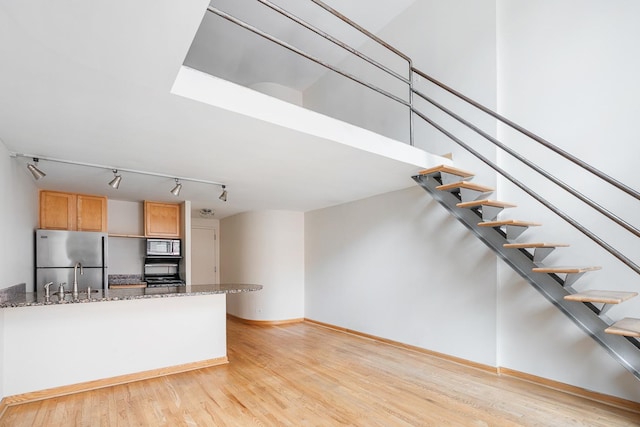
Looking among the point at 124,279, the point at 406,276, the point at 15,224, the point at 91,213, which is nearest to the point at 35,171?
the point at 15,224

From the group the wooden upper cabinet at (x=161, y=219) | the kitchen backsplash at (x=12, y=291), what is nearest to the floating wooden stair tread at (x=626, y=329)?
the kitchen backsplash at (x=12, y=291)

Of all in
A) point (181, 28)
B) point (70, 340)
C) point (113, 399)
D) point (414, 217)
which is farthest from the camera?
point (414, 217)

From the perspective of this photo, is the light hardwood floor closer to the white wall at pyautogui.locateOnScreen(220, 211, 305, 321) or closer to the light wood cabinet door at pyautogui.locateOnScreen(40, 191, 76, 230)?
the white wall at pyautogui.locateOnScreen(220, 211, 305, 321)

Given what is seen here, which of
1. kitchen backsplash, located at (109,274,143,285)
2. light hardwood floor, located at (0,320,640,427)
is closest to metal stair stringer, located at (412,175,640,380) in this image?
light hardwood floor, located at (0,320,640,427)

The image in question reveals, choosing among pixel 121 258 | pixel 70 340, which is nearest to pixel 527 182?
pixel 70 340

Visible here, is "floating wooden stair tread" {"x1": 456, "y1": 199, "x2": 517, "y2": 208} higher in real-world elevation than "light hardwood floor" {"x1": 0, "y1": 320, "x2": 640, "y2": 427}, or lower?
higher

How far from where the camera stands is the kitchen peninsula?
A: 3221mm

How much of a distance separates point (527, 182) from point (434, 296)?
177 cm

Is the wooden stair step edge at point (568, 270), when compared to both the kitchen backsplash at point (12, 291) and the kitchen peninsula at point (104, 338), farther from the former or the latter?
the kitchen backsplash at point (12, 291)

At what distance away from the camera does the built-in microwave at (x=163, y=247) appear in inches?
224

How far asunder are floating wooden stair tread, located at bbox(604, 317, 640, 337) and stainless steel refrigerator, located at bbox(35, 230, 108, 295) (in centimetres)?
591

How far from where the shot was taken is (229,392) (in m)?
3.37

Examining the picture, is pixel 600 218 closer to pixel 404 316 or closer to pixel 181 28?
pixel 404 316

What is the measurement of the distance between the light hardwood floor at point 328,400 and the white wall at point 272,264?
2.45m
